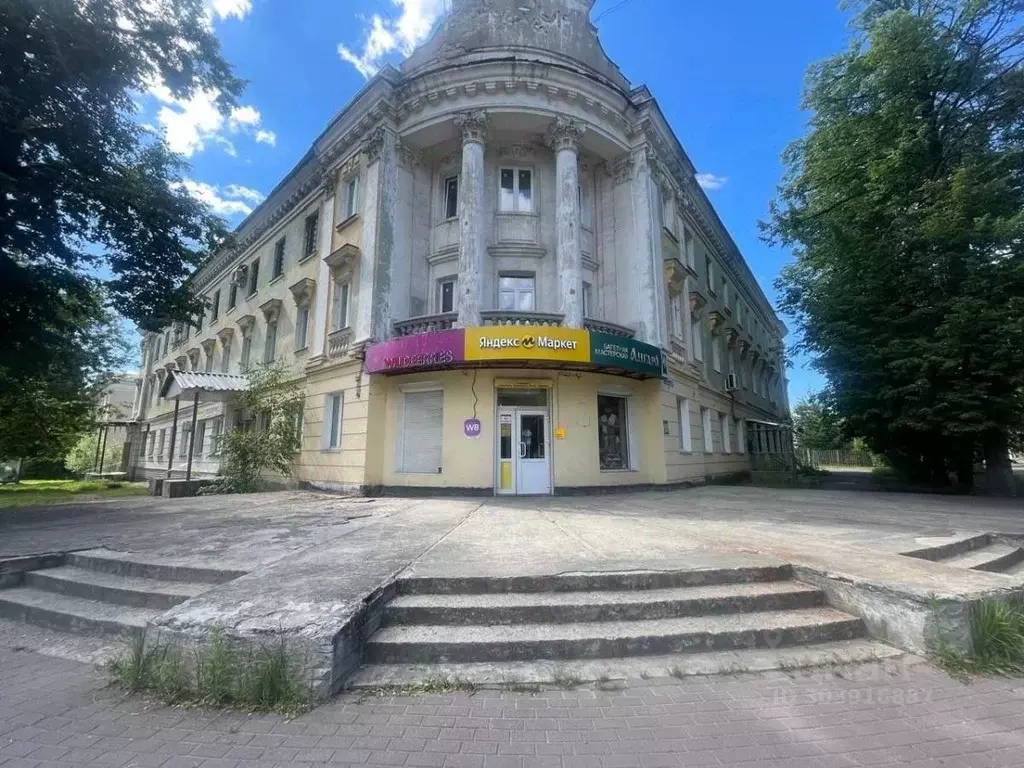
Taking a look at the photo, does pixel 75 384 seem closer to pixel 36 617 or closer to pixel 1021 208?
pixel 36 617

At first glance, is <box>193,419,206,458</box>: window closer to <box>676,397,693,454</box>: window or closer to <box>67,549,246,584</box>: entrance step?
<box>67,549,246,584</box>: entrance step

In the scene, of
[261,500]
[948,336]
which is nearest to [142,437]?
[261,500]

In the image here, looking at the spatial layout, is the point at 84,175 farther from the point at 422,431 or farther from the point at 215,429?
the point at 215,429

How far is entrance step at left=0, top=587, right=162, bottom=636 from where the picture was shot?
400 centimetres

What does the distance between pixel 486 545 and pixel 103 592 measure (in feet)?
12.7

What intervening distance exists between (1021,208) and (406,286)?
1568 cm

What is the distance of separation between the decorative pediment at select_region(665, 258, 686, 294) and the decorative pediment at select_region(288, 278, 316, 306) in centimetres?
→ 1193

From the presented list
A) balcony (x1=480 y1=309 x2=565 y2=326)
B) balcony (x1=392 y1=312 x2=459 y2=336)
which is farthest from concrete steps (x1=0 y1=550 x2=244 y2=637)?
balcony (x1=480 y1=309 x2=565 y2=326)

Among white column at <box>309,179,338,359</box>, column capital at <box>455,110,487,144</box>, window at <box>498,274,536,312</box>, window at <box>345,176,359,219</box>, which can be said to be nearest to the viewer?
column capital at <box>455,110,487,144</box>

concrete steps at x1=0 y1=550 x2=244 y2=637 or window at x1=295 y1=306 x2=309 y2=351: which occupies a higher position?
window at x1=295 y1=306 x2=309 y2=351

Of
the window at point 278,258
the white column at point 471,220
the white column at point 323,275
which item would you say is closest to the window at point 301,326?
the white column at point 323,275

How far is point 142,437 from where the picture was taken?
3089 cm

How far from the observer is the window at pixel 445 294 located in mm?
13586

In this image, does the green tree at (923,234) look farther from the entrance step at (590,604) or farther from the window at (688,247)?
the entrance step at (590,604)
